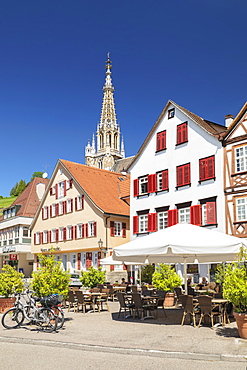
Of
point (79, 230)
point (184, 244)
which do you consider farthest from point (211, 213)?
point (79, 230)

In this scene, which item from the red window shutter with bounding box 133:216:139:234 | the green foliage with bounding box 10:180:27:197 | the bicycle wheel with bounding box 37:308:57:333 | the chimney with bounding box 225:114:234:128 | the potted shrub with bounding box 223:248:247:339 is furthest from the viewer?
the green foliage with bounding box 10:180:27:197

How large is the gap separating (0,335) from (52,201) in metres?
31.9

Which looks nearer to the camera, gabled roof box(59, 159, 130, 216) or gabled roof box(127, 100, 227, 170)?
gabled roof box(127, 100, 227, 170)

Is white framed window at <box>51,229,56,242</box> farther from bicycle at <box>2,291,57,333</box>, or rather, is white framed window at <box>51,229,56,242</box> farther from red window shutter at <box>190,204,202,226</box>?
bicycle at <box>2,291,57,333</box>

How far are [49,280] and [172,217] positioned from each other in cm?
1669

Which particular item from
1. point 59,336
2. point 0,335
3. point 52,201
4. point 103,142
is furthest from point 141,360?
point 103,142

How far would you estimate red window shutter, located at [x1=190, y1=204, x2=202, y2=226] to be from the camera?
27.7 m

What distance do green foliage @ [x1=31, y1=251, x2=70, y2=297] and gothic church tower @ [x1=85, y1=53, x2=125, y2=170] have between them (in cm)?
10704

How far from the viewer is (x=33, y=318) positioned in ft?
42.3

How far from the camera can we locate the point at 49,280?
46.8 ft

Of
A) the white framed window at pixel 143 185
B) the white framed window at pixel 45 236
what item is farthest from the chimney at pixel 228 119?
the white framed window at pixel 45 236

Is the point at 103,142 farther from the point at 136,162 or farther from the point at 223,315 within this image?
the point at 223,315

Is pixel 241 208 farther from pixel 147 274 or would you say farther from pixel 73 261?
pixel 73 261

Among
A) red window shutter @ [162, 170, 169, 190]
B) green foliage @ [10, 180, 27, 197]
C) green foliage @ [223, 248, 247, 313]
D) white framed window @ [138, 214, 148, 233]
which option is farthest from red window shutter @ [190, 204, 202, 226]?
green foliage @ [10, 180, 27, 197]
